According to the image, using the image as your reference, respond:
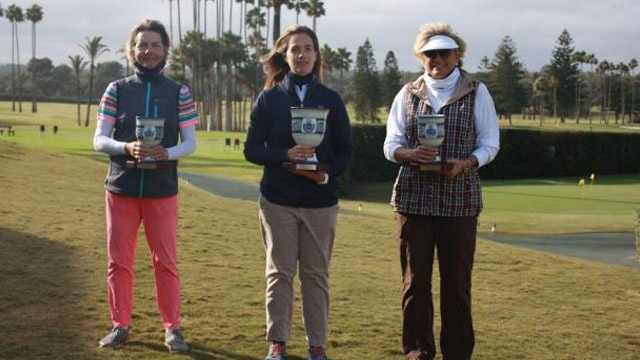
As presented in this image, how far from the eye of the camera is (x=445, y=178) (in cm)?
538

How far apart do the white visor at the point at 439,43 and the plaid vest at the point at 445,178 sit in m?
0.25

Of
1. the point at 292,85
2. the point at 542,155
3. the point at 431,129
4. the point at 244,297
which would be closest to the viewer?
the point at 431,129

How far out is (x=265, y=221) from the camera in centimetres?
553

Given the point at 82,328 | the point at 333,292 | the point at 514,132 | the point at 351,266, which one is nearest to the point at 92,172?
the point at 351,266

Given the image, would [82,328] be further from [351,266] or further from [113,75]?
[113,75]

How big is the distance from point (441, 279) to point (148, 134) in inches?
82.9

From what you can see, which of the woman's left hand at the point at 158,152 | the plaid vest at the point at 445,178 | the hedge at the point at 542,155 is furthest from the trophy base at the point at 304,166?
the hedge at the point at 542,155

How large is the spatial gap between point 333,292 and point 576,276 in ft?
14.4

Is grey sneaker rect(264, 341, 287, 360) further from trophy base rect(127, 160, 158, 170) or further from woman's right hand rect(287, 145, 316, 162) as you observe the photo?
trophy base rect(127, 160, 158, 170)

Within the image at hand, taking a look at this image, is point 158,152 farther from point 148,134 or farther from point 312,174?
point 312,174

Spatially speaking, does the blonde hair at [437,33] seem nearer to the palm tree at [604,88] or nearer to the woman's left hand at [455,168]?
the woman's left hand at [455,168]

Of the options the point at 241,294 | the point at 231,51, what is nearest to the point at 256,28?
the point at 231,51

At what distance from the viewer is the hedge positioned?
3775 cm

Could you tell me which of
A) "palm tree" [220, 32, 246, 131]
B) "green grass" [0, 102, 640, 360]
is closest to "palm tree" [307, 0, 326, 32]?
"palm tree" [220, 32, 246, 131]
